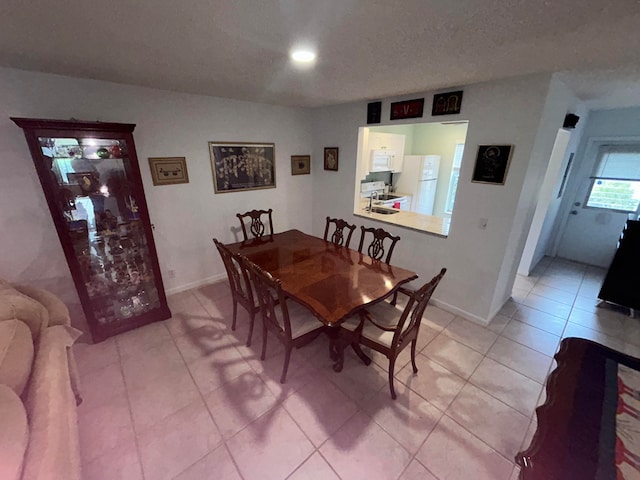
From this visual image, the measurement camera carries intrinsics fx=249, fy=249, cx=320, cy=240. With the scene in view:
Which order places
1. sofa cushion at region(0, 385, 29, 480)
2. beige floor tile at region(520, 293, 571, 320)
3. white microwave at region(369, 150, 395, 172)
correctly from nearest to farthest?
sofa cushion at region(0, 385, 29, 480) < beige floor tile at region(520, 293, 571, 320) < white microwave at region(369, 150, 395, 172)

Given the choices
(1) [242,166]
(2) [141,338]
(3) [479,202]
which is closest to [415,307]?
(3) [479,202]

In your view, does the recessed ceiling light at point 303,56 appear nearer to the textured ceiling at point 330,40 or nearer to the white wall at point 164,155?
the textured ceiling at point 330,40

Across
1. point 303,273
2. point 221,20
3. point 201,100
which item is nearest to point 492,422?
point 303,273

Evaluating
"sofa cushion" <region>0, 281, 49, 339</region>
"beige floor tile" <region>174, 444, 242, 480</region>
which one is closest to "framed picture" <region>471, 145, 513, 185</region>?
"beige floor tile" <region>174, 444, 242, 480</region>

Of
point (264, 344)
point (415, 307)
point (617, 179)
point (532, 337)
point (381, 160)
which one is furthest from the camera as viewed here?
point (381, 160)

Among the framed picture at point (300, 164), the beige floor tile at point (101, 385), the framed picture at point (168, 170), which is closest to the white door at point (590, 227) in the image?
the framed picture at point (300, 164)

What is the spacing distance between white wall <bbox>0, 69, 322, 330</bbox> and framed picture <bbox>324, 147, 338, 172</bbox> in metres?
0.16

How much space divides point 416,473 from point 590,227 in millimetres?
4779

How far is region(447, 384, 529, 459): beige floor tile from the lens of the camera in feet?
5.15

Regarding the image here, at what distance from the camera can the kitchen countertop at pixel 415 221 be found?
292 cm

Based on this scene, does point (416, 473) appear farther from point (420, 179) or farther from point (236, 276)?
point (420, 179)

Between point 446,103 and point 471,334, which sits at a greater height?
point 446,103

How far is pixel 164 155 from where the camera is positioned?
276cm

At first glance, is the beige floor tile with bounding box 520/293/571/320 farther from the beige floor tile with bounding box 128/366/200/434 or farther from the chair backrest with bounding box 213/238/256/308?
the beige floor tile with bounding box 128/366/200/434
